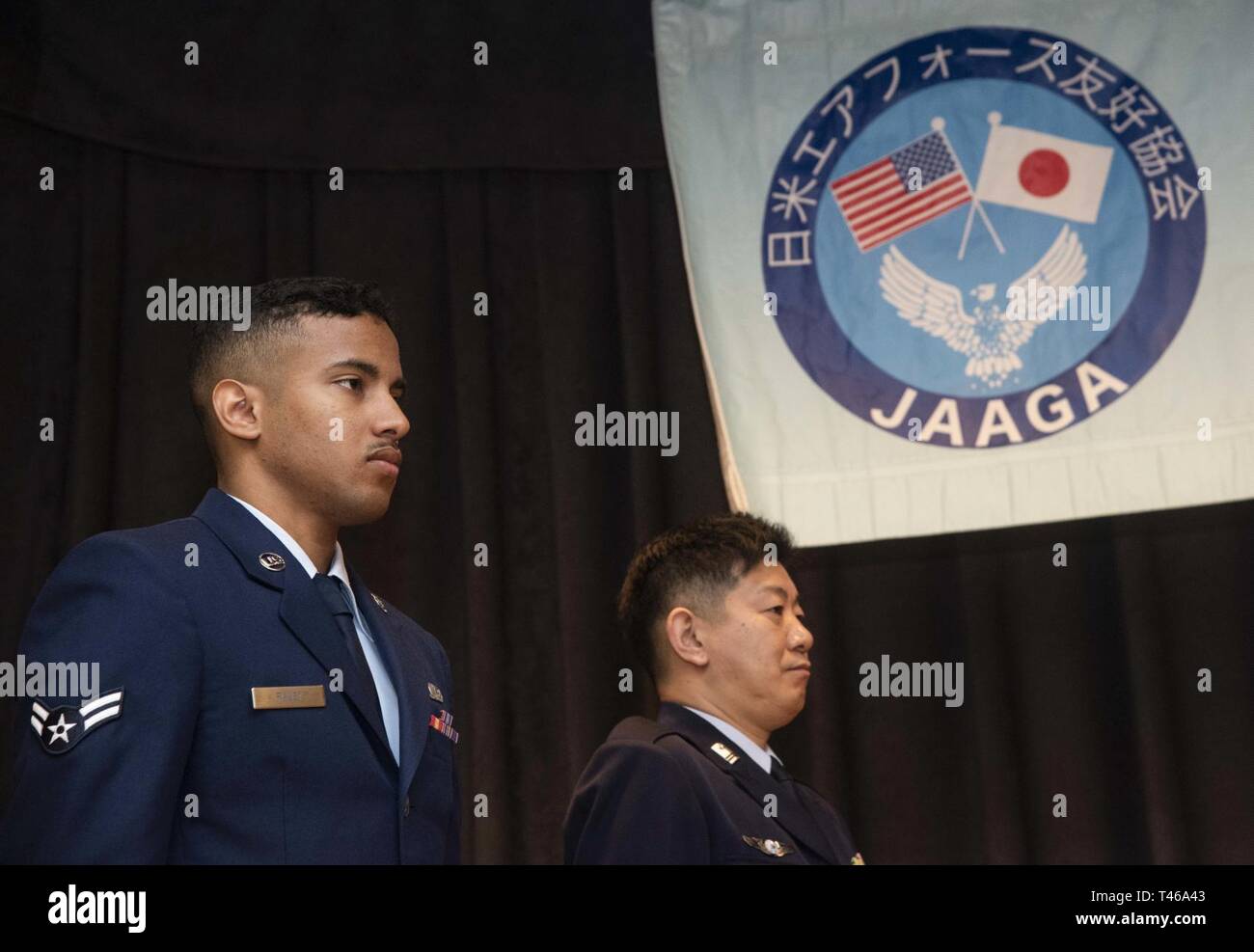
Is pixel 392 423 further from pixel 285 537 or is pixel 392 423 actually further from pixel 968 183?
pixel 968 183

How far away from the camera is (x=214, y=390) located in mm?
1851

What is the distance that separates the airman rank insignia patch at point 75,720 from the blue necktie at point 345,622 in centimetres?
29

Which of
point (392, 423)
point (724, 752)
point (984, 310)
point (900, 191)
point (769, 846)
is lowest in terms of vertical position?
point (769, 846)

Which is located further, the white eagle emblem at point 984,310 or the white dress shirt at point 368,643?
the white eagle emblem at point 984,310

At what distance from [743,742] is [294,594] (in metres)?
0.78

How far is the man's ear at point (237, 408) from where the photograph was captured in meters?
1.82

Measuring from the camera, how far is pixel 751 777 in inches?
85.1

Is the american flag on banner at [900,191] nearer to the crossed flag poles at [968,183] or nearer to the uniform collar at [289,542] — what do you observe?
the crossed flag poles at [968,183]

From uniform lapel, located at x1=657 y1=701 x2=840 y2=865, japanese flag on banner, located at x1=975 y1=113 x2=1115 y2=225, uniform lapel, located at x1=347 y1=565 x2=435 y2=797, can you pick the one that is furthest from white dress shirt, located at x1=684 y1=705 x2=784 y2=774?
japanese flag on banner, located at x1=975 y1=113 x2=1115 y2=225

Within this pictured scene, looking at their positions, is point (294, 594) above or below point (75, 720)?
above

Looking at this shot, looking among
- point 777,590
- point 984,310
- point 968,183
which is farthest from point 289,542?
point 968,183

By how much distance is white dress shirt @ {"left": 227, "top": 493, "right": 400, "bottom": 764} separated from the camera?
5.75ft

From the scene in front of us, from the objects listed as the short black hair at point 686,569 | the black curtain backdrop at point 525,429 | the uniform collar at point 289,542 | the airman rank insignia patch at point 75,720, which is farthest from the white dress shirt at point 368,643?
the black curtain backdrop at point 525,429

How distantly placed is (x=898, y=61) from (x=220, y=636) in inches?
74.4
